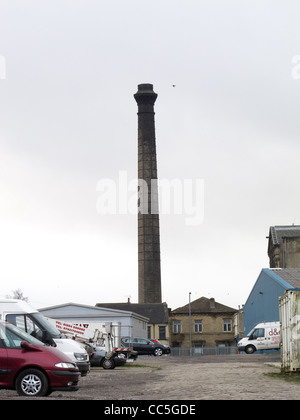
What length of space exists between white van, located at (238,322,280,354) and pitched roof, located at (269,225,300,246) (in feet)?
80.8

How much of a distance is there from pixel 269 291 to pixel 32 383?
43801 millimetres

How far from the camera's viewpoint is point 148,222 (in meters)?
78.9

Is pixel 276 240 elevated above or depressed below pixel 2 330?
above

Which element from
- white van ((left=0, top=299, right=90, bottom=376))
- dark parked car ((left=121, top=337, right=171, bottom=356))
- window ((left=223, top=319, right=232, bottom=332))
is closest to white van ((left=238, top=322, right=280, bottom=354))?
dark parked car ((left=121, top=337, right=171, bottom=356))

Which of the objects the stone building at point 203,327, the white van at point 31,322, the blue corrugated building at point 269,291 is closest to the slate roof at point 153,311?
the stone building at point 203,327

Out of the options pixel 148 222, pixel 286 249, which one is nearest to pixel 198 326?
pixel 148 222

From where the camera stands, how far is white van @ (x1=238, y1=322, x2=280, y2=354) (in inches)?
1887

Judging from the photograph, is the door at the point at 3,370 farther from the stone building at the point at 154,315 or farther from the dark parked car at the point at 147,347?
the stone building at the point at 154,315

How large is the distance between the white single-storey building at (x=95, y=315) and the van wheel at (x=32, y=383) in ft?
136

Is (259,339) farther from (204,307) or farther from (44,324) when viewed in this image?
(204,307)

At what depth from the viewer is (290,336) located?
2331cm

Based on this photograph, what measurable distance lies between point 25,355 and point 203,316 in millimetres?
80308
